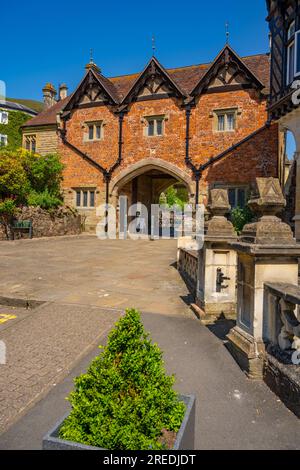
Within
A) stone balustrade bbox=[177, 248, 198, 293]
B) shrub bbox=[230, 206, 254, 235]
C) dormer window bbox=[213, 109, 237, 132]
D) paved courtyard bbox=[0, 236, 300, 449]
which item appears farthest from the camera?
dormer window bbox=[213, 109, 237, 132]

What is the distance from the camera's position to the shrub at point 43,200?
19.2 meters

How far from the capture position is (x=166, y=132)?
64.4 feet

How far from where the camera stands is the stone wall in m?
17.9

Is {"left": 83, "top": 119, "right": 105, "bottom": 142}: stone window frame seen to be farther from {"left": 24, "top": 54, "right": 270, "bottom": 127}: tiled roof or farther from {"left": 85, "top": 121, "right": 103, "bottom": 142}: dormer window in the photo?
{"left": 24, "top": 54, "right": 270, "bottom": 127}: tiled roof

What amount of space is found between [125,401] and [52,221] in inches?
731

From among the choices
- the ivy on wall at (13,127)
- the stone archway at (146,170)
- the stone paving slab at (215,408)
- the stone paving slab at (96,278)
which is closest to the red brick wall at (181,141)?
the stone archway at (146,170)

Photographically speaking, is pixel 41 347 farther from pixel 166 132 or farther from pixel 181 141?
pixel 166 132

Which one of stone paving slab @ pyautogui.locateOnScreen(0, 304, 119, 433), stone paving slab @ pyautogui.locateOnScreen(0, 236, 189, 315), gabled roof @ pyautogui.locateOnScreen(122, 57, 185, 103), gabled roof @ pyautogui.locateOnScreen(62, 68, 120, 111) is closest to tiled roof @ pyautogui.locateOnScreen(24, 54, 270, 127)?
gabled roof @ pyautogui.locateOnScreen(62, 68, 120, 111)

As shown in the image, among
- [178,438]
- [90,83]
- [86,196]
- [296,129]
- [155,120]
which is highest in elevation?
[90,83]

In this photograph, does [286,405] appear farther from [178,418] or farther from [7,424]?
[7,424]

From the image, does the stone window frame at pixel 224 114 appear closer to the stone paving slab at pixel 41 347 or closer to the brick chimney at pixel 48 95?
the stone paving slab at pixel 41 347

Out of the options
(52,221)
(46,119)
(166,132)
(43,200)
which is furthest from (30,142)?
(166,132)

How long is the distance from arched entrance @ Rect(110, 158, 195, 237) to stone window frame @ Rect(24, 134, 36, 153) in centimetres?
747
